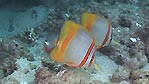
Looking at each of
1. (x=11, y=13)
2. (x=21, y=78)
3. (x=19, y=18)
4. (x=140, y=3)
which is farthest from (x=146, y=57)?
(x=11, y=13)

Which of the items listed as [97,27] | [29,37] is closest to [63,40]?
[97,27]

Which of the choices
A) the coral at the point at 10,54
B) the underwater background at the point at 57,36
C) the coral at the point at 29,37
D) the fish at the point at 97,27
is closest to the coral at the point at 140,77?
the underwater background at the point at 57,36

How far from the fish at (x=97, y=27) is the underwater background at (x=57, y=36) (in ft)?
1.07

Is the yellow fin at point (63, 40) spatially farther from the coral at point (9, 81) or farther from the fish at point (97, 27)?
the coral at point (9, 81)

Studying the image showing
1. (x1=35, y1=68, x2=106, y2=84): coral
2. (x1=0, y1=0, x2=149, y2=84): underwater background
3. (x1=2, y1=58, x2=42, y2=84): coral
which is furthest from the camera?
(x1=2, y1=58, x2=42, y2=84): coral

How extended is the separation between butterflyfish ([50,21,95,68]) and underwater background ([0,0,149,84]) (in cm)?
7

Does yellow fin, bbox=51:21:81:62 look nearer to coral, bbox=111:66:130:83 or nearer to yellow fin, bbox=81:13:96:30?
yellow fin, bbox=81:13:96:30

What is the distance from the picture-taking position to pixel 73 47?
207 centimetres

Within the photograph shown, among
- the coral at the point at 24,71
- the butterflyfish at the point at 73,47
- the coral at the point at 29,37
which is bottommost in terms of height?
the coral at the point at 24,71

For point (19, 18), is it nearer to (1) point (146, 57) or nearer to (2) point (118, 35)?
(2) point (118, 35)

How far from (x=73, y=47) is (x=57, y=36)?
158mm

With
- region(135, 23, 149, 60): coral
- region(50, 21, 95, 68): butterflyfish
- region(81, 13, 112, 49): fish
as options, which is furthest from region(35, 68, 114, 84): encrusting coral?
region(135, 23, 149, 60): coral

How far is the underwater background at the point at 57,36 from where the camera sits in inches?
132

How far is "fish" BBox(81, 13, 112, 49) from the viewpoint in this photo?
2.61 m
